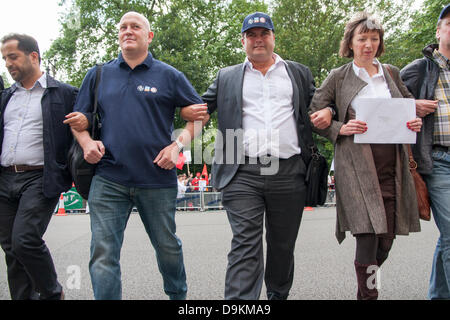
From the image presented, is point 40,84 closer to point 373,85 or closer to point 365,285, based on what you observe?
point 373,85

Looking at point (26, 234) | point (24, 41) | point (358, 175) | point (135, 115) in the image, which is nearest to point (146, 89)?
point (135, 115)

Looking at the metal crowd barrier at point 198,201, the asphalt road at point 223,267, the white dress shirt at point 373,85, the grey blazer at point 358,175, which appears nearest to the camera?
the grey blazer at point 358,175

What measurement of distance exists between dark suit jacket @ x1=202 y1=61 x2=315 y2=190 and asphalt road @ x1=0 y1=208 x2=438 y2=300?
139 cm

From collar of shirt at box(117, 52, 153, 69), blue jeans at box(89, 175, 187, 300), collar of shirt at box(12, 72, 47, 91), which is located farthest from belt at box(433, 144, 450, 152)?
collar of shirt at box(12, 72, 47, 91)

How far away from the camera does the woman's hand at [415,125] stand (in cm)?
313

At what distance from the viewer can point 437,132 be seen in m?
3.27

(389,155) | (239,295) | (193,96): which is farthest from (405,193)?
(193,96)

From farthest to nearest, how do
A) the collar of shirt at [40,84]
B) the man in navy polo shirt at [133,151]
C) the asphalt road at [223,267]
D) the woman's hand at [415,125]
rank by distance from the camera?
1. the asphalt road at [223,267]
2. the collar of shirt at [40,84]
3. the woman's hand at [415,125]
4. the man in navy polo shirt at [133,151]

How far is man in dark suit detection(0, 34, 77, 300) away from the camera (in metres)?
3.20

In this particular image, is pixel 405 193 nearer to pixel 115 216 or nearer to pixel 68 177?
pixel 115 216

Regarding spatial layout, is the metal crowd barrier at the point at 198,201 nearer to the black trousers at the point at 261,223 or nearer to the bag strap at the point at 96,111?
the black trousers at the point at 261,223

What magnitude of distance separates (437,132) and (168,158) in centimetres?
210

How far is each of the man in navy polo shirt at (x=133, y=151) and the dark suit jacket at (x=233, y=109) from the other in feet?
0.77

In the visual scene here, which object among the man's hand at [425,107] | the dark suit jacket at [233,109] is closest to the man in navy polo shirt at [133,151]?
the dark suit jacket at [233,109]
